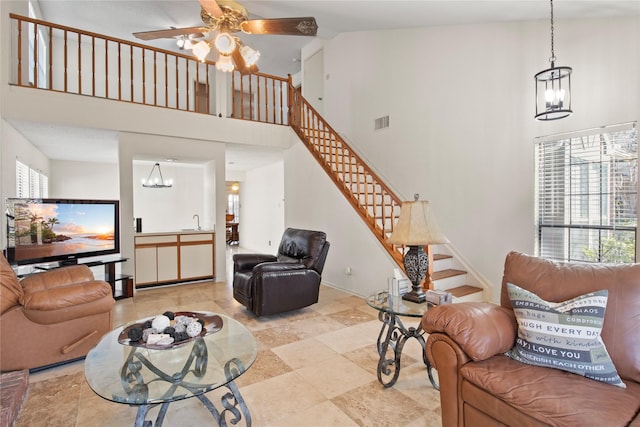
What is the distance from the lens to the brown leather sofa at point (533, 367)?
131 cm

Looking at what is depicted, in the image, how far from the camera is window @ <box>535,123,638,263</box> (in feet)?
10.2

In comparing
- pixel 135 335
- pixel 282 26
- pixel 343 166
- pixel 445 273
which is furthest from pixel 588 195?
pixel 135 335

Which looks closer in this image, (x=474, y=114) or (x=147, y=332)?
(x=147, y=332)

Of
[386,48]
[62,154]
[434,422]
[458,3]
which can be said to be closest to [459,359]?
[434,422]

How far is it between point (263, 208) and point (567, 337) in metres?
7.93

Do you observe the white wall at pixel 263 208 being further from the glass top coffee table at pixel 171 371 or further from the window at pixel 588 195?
the glass top coffee table at pixel 171 371

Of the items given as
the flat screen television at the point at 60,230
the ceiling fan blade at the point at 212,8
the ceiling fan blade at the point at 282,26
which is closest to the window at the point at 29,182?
the flat screen television at the point at 60,230

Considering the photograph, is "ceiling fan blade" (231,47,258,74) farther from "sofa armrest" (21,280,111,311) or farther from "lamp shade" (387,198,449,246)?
"sofa armrest" (21,280,111,311)

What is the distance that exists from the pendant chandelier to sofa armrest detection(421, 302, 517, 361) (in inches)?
87.0

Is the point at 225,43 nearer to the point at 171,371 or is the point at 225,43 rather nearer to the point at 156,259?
the point at 171,371

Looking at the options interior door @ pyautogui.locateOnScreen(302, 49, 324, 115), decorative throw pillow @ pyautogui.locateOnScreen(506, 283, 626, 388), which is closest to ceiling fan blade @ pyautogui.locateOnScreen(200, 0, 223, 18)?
decorative throw pillow @ pyautogui.locateOnScreen(506, 283, 626, 388)

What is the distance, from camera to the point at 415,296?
8.35ft

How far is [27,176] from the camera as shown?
5.21 meters

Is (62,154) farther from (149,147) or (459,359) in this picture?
(459,359)
